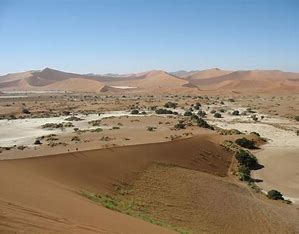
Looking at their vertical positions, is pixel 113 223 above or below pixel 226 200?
above

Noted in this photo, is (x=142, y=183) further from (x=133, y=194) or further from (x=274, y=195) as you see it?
(x=274, y=195)

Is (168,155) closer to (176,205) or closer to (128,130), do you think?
(176,205)

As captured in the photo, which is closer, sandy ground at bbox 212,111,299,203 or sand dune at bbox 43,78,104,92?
sandy ground at bbox 212,111,299,203

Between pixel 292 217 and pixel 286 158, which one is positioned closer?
pixel 292 217

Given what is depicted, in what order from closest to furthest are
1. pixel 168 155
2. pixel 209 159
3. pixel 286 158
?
1. pixel 168 155
2. pixel 209 159
3. pixel 286 158

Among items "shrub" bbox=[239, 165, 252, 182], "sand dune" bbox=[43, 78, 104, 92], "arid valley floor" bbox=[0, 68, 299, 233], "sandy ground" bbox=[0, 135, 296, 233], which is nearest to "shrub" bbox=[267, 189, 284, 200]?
"arid valley floor" bbox=[0, 68, 299, 233]

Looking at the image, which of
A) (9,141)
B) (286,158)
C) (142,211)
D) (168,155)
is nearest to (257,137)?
(286,158)

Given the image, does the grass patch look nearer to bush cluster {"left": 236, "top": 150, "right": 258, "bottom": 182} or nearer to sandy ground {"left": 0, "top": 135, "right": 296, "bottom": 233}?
sandy ground {"left": 0, "top": 135, "right": 296, "bottom": 233}

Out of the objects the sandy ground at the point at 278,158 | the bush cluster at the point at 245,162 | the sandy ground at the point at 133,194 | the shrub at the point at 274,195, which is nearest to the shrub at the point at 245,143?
the sandy ground at the point at 278,158
